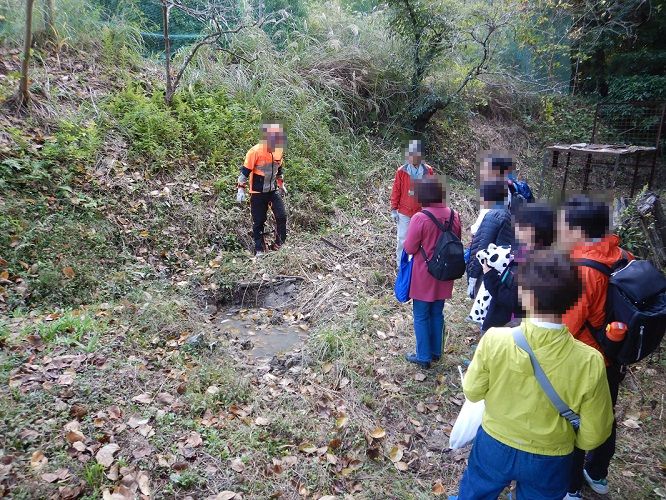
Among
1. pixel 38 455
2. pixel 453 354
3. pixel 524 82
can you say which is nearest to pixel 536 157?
pixel 524 82

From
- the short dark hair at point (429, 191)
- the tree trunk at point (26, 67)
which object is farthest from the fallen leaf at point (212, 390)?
the tree trunk at point (26, 67)

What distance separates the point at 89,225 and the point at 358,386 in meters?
4.05

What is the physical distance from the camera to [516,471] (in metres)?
2.13

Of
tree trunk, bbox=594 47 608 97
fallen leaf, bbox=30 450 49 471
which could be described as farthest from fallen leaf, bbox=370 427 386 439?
tree trunk, bbox=594 47 608 97

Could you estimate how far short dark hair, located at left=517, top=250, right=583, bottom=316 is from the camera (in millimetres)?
1923

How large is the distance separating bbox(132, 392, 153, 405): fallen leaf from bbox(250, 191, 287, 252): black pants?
143 inches

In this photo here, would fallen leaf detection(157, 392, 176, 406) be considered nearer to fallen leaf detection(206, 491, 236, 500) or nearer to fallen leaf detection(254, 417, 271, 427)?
fallen leaf detection(254, 417, 271, 427)

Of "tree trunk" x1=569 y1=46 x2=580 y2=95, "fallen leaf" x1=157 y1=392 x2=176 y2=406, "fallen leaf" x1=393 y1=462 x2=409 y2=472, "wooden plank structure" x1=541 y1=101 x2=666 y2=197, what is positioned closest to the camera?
"fallen leaf" x1=393 y1=462 x2=409 y2=472

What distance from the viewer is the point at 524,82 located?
14.0 metres

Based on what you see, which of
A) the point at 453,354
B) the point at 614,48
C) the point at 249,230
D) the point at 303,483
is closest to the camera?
the point at 303,483

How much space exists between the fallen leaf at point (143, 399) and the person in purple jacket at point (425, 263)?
226 cm

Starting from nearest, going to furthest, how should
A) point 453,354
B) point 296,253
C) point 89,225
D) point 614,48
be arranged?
point 453,354 → point 89,225 → point 296,253 → point 614,48

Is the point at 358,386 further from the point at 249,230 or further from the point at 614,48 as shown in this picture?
the point at 614,48

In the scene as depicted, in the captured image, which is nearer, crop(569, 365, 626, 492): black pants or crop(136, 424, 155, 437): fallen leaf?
crop(569, 365, 626, 492): black pants
